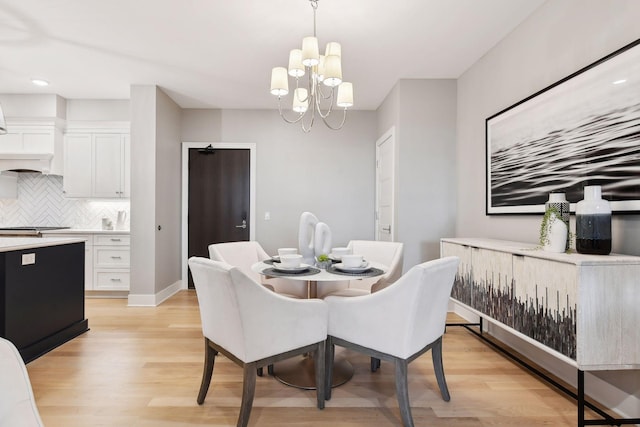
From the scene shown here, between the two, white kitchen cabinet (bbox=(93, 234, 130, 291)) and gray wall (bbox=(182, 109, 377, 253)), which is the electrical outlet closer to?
white kitchen cabinet (bbox=(93, 234, 130, 291))

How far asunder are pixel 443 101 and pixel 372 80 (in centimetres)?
80

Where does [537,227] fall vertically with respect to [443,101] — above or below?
below

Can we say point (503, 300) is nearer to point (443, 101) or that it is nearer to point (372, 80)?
point (443, 101)

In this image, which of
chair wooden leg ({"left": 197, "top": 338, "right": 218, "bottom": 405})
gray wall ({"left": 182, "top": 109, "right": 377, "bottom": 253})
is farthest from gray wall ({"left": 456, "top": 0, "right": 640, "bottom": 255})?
chair wooden leg ({"left": 197, "top": 338, "right": 218, "bottom": 405})

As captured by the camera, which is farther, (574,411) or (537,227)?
(537,227)

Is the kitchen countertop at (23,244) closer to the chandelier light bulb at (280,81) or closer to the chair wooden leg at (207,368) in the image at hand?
the chair wooden leg at (207,368)

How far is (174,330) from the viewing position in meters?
3.07

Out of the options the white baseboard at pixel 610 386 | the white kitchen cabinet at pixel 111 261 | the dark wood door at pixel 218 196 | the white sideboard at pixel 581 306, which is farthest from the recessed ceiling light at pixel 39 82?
the white baseboard at pixel 610 386

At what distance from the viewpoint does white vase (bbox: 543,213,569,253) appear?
181 cm

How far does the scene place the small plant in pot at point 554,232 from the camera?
1.81 meters

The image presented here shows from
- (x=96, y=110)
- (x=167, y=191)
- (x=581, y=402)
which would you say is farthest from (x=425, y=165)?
(x=96, y=110)

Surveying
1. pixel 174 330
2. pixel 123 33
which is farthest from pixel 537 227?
pixel 123 33

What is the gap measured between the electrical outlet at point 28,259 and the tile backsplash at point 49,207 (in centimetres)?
199

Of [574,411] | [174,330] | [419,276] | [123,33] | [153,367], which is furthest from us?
[174,330]
